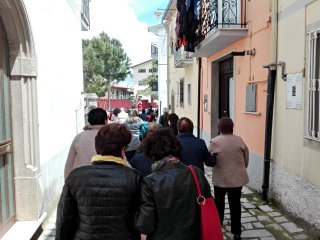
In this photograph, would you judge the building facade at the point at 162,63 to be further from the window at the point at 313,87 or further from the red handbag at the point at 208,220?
the red handbag at the point at 208,220

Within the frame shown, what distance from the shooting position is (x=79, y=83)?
31.6 feet

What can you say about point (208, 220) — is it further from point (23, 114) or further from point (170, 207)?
point (23, 114)

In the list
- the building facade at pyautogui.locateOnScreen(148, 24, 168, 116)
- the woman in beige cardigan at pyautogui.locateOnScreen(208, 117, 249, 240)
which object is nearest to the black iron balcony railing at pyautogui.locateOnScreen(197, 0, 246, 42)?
the woman in beige cardigan at pyautogui.locateOnScreen(208, 117, 249, 240)

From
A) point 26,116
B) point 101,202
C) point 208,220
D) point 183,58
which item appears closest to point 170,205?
point 208,220

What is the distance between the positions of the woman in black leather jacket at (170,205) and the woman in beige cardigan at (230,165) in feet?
6.45

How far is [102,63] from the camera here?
48.2 metres

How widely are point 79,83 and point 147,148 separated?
7.32 metres

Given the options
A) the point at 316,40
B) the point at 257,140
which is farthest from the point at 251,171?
the point at 316,40

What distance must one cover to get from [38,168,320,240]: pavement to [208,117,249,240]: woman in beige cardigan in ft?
1.56

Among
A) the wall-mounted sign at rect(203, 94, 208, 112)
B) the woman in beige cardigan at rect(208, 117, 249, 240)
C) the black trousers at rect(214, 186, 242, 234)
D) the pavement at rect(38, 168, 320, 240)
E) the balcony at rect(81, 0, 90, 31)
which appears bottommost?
the pavement at rect(38, 168, 320, 240)

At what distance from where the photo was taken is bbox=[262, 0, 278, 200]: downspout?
6090mm

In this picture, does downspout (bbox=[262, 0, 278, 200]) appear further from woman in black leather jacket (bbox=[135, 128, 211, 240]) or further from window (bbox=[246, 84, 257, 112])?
woman in black leather jacket (bbox=[135, 128, 211, 240])

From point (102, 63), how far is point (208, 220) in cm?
4723

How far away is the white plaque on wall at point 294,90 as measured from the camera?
515 cm
